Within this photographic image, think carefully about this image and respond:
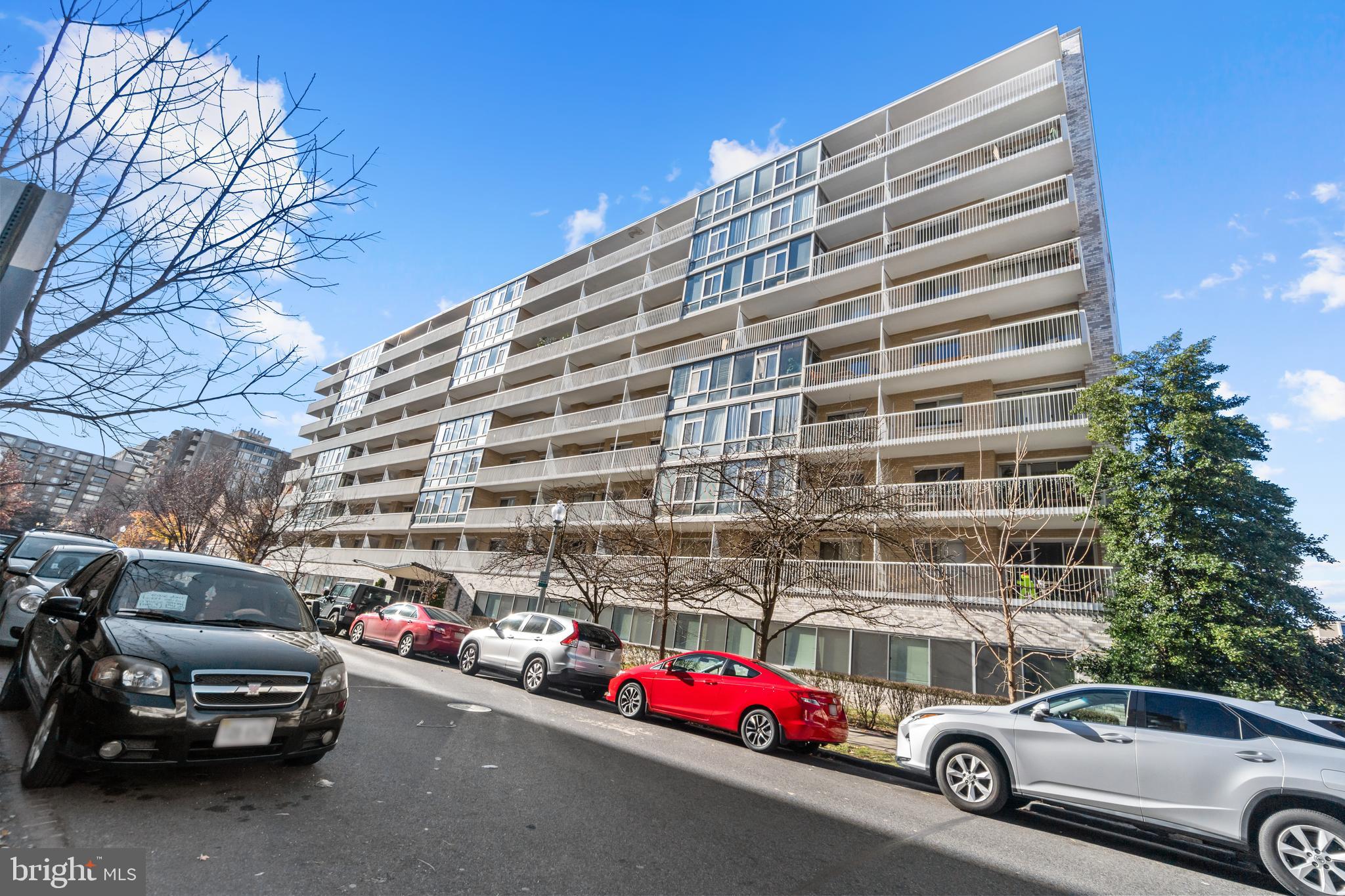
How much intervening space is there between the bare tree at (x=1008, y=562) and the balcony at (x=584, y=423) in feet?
42.7

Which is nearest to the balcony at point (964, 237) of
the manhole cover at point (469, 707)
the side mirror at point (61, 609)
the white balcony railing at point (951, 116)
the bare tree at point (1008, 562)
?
the white balcony railing at point (951, 116)

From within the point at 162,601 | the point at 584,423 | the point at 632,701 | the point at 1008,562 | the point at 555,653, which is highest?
the point at 584,423

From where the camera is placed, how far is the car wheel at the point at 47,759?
3412 millimetres

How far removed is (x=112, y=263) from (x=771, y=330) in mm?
21305

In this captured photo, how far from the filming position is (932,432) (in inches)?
693

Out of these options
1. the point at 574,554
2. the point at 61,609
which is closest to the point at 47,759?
the point at 61,609

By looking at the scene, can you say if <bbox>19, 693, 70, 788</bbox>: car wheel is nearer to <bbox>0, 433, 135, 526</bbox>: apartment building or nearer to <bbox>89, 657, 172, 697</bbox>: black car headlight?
<bbox>89, 657, 172, 697</bbox>: black car headlight

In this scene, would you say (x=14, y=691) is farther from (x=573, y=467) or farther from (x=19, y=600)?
(x=573, y=467)

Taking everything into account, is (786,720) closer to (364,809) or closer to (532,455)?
(364,809)

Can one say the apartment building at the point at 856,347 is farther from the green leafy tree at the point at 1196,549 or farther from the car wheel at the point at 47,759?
the car wheel at the point at 47,759

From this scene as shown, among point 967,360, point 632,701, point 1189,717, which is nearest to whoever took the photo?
point 1189,717

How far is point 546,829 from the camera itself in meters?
3.89

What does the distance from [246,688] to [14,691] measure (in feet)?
12.3

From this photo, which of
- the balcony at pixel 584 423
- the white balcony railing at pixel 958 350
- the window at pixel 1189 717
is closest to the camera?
the window at pixel 1189 717
